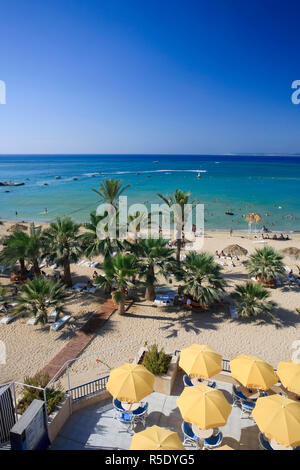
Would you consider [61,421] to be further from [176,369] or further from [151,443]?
[176,369]

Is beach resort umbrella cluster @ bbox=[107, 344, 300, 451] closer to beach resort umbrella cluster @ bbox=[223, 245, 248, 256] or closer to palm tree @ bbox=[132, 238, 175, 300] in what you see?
palm tree @ bbox=[132, 238, 175, 300]

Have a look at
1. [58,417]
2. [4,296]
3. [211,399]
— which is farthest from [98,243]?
[211,399]

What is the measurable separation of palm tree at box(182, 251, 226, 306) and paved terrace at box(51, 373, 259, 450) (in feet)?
19.0

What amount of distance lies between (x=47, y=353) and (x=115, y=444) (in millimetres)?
5738

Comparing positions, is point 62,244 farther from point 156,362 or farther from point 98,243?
point 156,362

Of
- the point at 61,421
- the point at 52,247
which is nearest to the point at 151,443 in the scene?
the point at 61,421

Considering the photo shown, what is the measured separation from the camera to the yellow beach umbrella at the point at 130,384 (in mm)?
7070

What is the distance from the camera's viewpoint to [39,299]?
12.9 meters

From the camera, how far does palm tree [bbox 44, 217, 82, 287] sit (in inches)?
634

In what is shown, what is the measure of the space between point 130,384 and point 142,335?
5580 millimetres

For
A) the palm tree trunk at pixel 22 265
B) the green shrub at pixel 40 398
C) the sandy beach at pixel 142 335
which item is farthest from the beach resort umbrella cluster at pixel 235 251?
the green shrub at pixel 40 398

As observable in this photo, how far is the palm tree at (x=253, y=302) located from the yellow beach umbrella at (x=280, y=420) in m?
7.37

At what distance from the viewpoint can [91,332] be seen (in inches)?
507

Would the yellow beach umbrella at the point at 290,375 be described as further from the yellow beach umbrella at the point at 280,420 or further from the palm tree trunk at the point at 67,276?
the palm tree trunk at the point at 67,276
